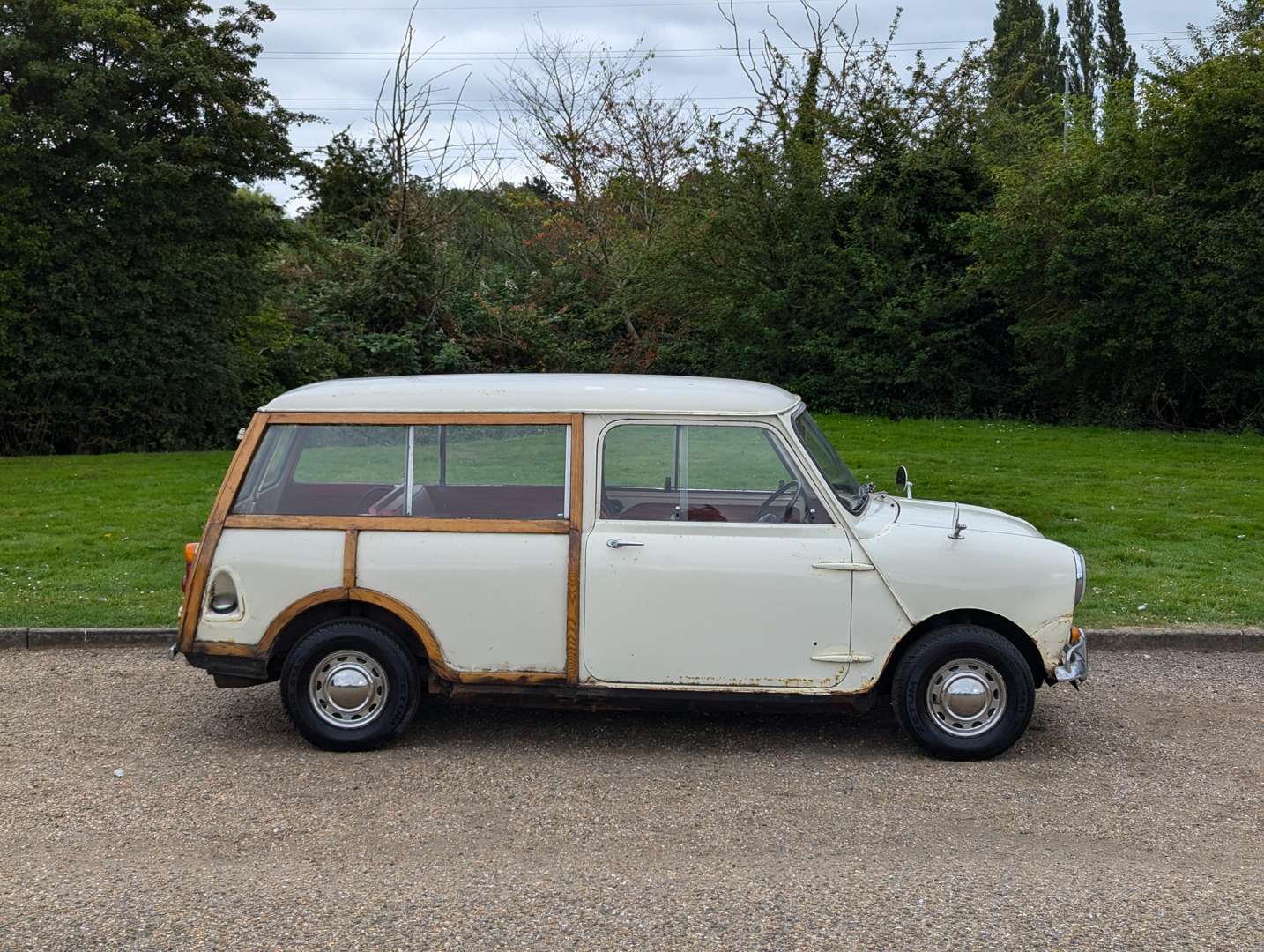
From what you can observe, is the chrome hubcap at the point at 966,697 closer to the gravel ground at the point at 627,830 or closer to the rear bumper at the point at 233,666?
the gravel ground at the point at 627,830

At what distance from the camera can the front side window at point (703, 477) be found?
221 inches

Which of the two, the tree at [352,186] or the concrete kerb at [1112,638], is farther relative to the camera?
the tree at [352,186]

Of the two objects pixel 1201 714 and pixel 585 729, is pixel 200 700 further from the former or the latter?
pixel 1201 714

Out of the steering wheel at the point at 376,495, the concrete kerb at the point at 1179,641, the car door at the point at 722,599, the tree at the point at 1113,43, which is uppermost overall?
the tree at the point at 1113,43

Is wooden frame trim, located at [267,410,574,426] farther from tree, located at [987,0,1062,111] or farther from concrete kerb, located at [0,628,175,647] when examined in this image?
tree, located at [987,0,1062,111]

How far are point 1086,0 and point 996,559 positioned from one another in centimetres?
4925

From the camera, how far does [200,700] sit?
661cm

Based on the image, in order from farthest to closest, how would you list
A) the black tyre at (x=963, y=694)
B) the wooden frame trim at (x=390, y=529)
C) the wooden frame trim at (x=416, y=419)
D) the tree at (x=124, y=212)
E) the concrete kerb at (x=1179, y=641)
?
the tree at (x=124, y=212)
the concrete kerb at (x=1179, y=641)
the wooden frame trim at (x=416, y=419)
the wooden frame trim at (x=390, y=529)
the black tyre at (x=963, y=694)

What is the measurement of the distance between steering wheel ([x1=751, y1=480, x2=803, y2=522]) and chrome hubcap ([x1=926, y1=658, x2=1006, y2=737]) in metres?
1.00

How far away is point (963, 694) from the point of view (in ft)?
17.9

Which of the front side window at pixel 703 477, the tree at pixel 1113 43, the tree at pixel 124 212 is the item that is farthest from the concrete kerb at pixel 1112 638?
the tree at pixel 1113 43

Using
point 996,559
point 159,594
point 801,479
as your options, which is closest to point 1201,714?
point 996,559

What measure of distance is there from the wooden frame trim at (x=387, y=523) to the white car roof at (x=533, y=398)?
0.51 metres

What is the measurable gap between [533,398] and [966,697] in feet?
7.95
